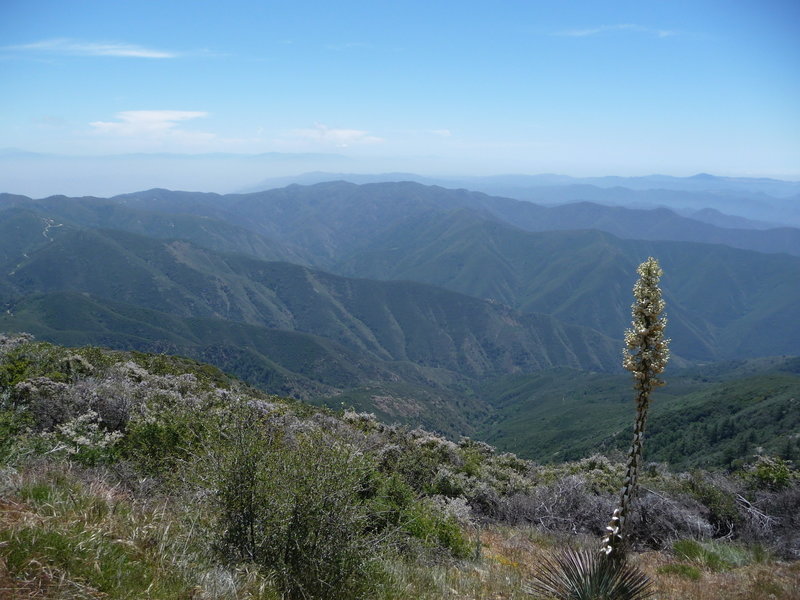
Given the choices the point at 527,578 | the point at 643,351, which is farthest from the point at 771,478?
the point at 643,351

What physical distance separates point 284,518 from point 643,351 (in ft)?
14.7

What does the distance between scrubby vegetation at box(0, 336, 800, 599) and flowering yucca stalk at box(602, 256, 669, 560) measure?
2075mm

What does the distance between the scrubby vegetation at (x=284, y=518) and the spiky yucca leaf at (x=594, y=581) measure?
0.57m

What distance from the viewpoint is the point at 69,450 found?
7.84 meters

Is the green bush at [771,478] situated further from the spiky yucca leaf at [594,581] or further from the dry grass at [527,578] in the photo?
the spiky yucca leaf at [594,581]

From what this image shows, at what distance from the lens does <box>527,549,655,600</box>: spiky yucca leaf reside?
5.66 meters

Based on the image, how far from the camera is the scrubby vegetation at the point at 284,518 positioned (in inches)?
179

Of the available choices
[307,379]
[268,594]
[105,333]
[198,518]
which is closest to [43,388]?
[198,518]

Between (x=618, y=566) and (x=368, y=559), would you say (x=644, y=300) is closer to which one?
(x=618, y=566)

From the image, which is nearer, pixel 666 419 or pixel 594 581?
pixel 594 581

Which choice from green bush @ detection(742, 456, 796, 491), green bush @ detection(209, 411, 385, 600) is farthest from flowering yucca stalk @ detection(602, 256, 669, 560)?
green bush @ detection(742, 456, 796, 491)

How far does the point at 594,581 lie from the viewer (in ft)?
18.7

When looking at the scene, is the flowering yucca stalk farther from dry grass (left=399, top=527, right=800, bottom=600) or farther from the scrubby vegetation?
the scrubby vegetation

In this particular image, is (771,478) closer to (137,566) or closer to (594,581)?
(594,581)
